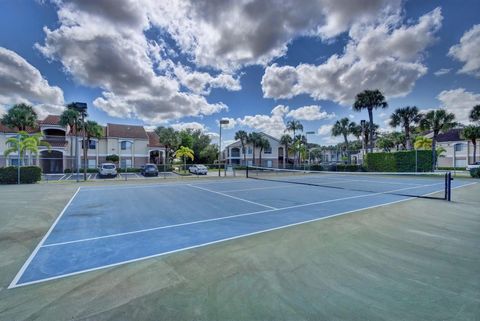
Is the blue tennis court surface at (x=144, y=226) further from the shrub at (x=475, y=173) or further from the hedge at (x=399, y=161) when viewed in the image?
the hedge at (x=399, y=161)

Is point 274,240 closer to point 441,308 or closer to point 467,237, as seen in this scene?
point 441,308

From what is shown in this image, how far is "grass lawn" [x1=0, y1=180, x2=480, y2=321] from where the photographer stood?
2.97 metres

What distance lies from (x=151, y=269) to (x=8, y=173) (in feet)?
81.4

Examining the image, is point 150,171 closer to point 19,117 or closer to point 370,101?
point 19,117

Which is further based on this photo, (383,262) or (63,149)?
(63,149)

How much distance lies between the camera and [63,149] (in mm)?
34844

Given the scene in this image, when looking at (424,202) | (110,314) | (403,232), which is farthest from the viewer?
(424,202)

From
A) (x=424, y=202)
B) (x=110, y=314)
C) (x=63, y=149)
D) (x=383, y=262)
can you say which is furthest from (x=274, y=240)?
(x=63, y=149)

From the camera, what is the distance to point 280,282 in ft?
12.3

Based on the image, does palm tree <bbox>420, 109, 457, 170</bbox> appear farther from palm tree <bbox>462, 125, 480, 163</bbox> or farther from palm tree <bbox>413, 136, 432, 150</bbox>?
palm tree <bbox>462, 125, 480, 163</bbox>

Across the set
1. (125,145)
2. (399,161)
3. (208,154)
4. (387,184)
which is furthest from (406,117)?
(125,145)

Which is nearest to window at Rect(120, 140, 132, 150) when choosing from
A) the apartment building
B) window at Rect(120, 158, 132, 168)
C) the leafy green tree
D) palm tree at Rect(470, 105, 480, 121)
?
the apartment building

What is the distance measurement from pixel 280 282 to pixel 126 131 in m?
45.9

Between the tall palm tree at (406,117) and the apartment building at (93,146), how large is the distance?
145 feet
